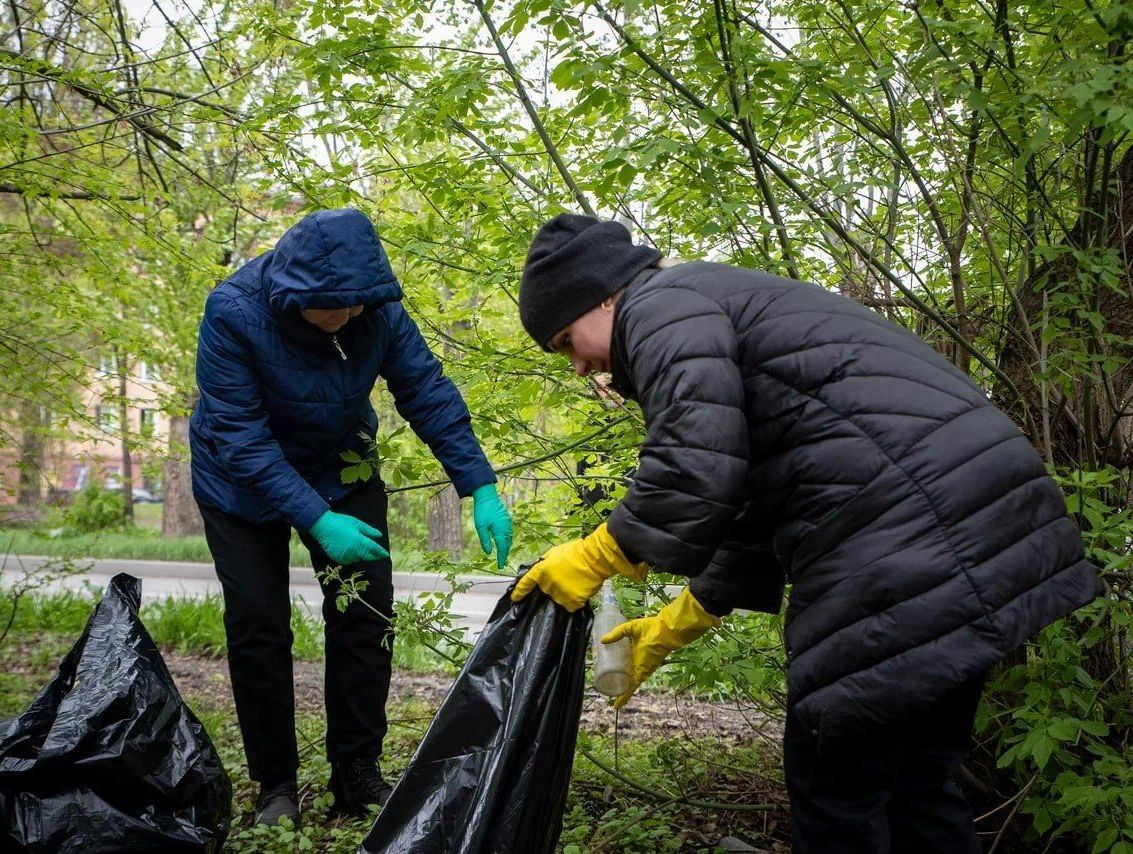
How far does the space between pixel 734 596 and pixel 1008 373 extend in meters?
1.35

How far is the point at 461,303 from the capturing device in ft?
12.9

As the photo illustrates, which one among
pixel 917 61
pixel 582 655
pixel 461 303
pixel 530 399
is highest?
pixel 917 61

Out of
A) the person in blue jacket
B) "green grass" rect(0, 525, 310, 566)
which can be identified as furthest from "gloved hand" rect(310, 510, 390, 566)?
"green grass" rect(0, 525, 310, 566)

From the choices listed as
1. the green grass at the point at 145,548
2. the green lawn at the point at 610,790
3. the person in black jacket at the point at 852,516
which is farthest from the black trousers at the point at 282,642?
the green grass at the point at 145,548

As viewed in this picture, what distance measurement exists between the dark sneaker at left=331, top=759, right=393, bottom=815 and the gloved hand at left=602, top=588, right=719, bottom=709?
41.9 inches

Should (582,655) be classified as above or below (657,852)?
above

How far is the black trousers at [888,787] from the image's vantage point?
164 centimetres

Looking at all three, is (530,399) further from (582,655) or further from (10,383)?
(10,383)

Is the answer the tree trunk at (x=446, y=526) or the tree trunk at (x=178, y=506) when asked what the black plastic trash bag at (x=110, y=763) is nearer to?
the tree trunk at (x=446, y=526)

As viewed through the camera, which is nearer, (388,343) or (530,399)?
(388,343)

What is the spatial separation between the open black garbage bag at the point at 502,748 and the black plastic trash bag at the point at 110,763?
631 millimetres

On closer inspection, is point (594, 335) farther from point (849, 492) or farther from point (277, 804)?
point (277, 804)

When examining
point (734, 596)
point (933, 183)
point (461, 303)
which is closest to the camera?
point (734, 596)

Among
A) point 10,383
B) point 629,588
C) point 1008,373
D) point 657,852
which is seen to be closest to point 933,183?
point 1008,373
